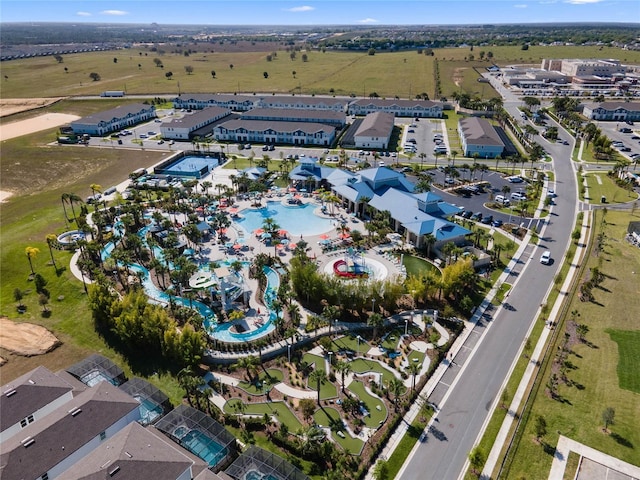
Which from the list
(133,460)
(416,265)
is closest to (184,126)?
(416,265)

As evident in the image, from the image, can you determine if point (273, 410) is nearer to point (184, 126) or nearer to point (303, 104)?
point (184, 126)

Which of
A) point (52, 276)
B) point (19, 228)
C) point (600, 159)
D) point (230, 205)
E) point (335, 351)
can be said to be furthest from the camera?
point (600, 159)

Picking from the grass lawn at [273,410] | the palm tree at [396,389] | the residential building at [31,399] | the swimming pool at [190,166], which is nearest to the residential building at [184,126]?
the swimming pool at [190,166]

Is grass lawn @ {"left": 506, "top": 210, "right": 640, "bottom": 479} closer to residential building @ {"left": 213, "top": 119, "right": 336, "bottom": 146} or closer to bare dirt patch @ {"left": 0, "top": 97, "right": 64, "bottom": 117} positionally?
residential building @ {"left": 213, "top": 119, "right": 336, "bottom": 146}

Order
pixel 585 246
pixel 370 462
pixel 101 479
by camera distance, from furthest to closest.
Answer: pixel 585 246 < pixel 370 462 < pixel 101 479

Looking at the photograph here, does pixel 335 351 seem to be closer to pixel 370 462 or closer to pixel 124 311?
pixel 370 462

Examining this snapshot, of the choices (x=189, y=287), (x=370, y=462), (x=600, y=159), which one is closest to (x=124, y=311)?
(x=189, y=287)
